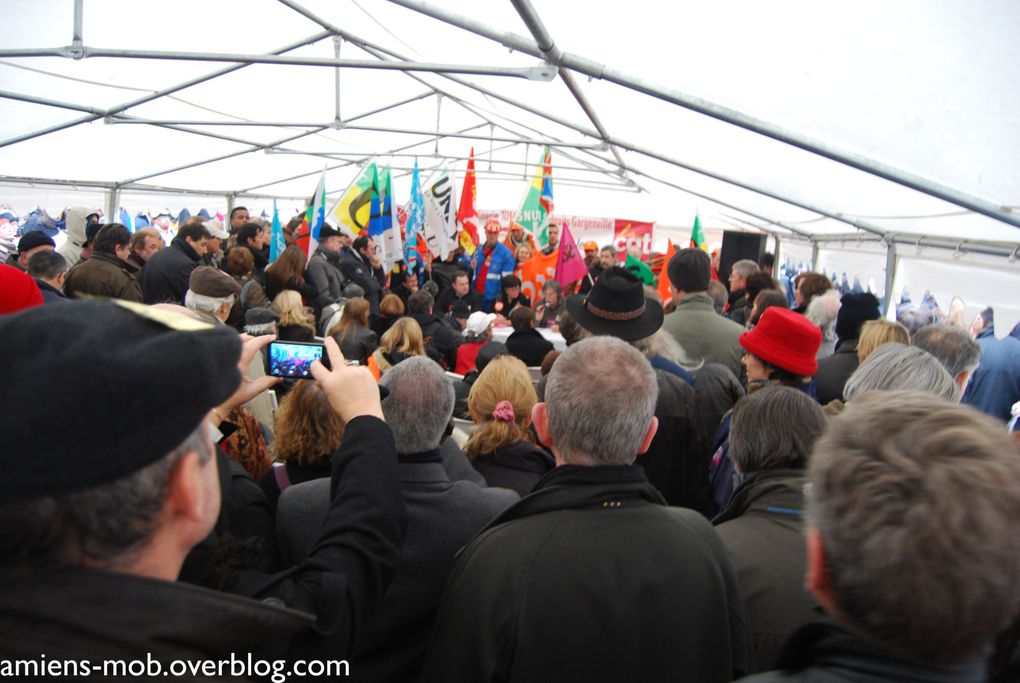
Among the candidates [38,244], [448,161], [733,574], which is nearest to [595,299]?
[733,574]

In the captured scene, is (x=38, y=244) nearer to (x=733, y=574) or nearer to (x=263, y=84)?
(x=263, y=84)

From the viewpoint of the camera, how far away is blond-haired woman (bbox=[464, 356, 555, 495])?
288cm

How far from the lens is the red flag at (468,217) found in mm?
10758

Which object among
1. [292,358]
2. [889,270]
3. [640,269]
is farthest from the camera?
[640,269]

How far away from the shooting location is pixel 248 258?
7012 mm

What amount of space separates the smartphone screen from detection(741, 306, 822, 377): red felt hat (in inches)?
80.9

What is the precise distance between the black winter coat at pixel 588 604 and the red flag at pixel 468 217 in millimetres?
9482

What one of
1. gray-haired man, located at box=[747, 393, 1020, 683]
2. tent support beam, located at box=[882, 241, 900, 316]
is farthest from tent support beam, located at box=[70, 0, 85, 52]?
tent support beam, located at box=[882, 241, 900, 316]

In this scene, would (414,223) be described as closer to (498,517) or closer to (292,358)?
(292,358)

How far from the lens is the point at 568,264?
879cm

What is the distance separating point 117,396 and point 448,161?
13.5 meters

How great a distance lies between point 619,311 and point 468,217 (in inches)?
299

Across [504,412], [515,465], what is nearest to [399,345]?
[504,412]

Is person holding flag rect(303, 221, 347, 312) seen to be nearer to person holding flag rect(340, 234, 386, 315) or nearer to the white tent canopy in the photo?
person holding flag rect(340, 234, 386, 315)
